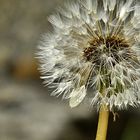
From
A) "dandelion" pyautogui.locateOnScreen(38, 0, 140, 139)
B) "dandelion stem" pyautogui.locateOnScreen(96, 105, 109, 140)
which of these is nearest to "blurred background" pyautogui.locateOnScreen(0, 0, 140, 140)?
"dandelion" pyautogui.locateOnScreen(38, 0, 140, 139)

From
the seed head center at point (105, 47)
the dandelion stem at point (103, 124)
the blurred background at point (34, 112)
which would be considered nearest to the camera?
the dandelion stem at point (103, 124)

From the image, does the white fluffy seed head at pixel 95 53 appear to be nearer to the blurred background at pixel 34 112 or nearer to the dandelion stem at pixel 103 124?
the dandelion stem at pixel 103 124

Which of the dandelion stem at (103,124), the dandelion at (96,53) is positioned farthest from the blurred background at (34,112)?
the dandelion stem at (103,124)

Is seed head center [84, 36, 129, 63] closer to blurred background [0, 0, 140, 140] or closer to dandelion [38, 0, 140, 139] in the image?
dandelion [38, 0, 140, 139]

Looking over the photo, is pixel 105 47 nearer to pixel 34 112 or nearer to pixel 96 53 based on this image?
pixel 96 53

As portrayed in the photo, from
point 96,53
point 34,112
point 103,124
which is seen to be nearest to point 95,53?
point 96,53

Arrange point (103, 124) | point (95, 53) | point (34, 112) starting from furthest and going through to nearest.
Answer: point (34, 112) < point (95, 53) < point (103, 124)
